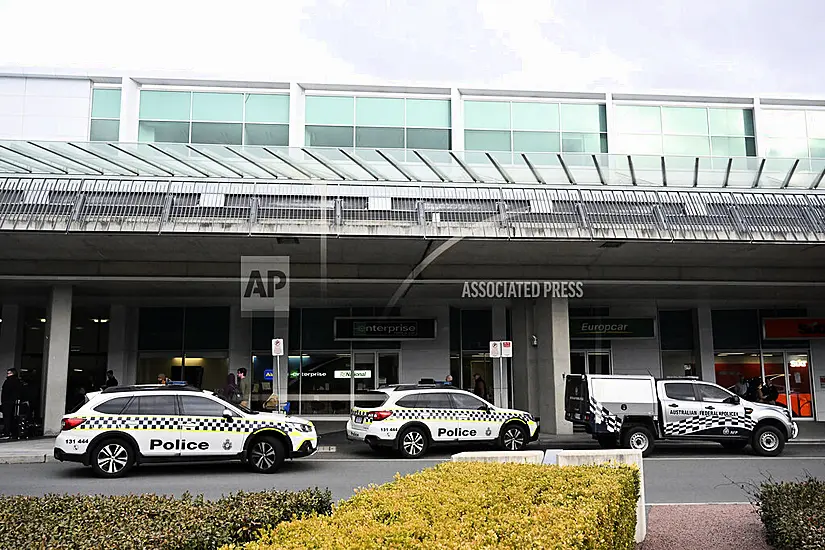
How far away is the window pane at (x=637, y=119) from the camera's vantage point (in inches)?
1180

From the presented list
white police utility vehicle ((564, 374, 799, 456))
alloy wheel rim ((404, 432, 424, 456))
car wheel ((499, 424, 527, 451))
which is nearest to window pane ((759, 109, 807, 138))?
white police utility vehicle ((564, 374, 799, 456))

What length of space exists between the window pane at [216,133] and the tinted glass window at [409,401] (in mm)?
14949

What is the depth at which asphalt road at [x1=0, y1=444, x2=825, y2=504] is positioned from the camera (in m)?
12.3

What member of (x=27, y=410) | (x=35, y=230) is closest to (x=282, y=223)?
(x=35, y=230)

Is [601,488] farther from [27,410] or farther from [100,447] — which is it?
[27,410]

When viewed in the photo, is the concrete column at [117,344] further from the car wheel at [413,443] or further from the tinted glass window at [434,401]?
the tinted glass window at [434,401]

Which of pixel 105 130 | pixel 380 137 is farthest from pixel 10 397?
pixel 380 137

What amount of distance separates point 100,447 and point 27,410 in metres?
8.77

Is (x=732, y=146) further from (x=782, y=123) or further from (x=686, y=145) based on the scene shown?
(x=782, y=123)

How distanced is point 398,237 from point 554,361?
23.1 feet

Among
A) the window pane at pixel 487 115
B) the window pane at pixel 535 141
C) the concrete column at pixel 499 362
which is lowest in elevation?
the concrete column at pixel 499 362

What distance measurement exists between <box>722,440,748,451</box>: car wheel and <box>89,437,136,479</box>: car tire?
1395cm

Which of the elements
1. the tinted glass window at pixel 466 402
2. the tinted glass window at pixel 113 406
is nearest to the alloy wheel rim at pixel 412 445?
the tinted glass window at pixel 466 402

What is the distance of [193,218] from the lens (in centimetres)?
1748
